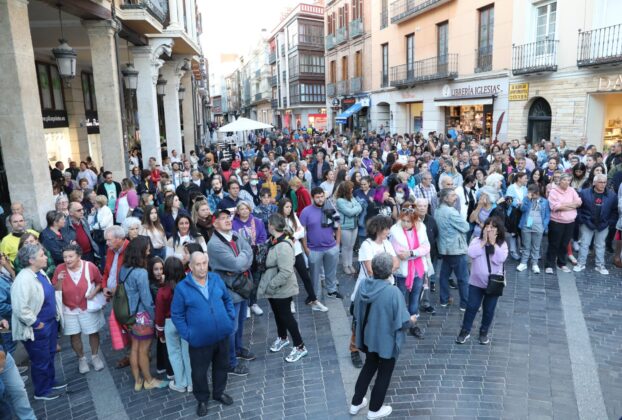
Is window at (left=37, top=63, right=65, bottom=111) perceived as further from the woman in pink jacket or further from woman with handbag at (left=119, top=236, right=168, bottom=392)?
the woman in pink jacket

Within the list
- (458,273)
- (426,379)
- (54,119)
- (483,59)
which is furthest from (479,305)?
(483,59)

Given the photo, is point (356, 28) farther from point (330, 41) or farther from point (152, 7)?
point (152, 7)

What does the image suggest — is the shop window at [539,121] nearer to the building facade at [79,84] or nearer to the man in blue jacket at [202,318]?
the building facade at [79,84]

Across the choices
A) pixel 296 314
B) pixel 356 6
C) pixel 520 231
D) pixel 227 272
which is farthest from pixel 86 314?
pixel 356 6

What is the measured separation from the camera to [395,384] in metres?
4.66

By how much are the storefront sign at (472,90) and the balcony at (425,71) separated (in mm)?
679

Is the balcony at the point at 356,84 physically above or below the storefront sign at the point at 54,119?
above

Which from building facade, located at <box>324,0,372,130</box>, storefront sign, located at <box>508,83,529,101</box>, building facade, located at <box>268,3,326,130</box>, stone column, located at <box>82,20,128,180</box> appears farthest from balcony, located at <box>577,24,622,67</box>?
building facade, located at <box>268,3,326,130</box>

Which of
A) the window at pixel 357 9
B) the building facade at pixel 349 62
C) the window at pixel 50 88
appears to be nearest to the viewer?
the window at pixel 50 88

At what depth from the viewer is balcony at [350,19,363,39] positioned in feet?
98.3

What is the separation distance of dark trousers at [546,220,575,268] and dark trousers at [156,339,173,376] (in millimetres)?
6335

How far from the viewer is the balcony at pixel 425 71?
2066cm

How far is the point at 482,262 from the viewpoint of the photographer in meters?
5.16

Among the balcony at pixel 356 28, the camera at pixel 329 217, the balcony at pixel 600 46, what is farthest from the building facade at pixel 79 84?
the balcony at pixel 356 28
